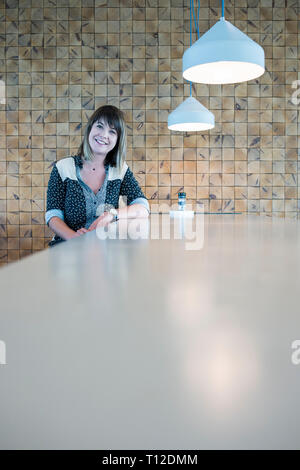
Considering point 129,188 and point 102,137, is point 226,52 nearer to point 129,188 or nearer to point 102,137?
point 102,137

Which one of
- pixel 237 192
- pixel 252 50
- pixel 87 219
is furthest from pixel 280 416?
pixel 237 192

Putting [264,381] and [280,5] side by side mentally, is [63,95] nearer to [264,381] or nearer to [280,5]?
[280,5]

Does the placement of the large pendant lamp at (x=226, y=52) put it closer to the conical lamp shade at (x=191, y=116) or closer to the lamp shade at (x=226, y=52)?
the lamp shade at (x=226, y=52)

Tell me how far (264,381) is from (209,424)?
5 cm

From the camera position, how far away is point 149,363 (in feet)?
0.75

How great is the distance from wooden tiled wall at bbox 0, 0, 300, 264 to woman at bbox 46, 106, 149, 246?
6.26ft

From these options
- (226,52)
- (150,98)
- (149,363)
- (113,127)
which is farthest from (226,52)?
(150,98)

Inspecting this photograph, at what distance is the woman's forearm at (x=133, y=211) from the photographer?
1.95 metres

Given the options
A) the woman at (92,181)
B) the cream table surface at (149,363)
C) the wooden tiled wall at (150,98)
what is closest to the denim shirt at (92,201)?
the woman at (92,181)

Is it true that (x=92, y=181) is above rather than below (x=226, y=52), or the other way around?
below

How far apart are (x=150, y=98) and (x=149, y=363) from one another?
3.90m

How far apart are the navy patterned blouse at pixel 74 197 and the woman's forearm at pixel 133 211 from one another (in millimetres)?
81

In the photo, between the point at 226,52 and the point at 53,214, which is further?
the point at 53,214

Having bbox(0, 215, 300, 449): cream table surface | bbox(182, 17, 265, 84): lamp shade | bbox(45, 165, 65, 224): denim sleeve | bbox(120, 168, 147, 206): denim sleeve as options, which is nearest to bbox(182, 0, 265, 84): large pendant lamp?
bbox(182, 17, 265, 84): lamp shade
